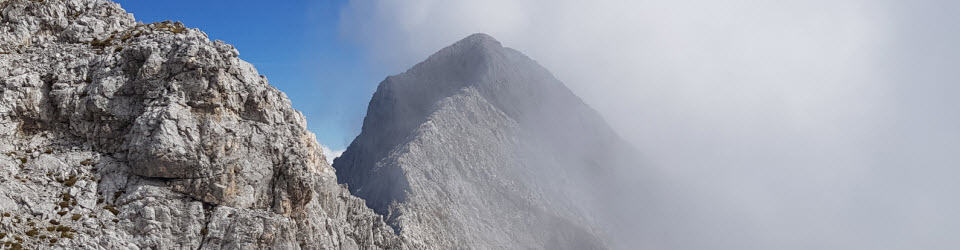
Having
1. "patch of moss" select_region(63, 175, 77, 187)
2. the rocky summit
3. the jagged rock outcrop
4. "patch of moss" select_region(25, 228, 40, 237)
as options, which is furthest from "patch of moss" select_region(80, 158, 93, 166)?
"patch of moss" select_region(25, 228, 40, 237)

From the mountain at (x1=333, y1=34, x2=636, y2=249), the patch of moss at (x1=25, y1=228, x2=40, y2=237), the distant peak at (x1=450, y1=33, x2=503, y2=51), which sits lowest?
the patch of moss at (x1=25, y1=228, x2=40, y2=237)

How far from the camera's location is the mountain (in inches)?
4656

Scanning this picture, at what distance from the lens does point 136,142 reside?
42.1 metres

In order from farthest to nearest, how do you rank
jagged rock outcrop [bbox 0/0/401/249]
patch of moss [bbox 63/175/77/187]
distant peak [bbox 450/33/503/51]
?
distant peak [bbox 450/33/503/51] → patch of moss [bbox 63/175/77/187] → jagged rock outcrop [bbox 0/0/401/249]

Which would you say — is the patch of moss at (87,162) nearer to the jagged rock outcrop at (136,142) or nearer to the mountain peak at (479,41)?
the jagged rock outcrop at (136,142)

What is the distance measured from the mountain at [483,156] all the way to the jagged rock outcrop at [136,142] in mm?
52417

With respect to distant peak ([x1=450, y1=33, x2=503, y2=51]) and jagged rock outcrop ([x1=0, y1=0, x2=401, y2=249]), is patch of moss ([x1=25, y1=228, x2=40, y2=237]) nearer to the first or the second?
jagged rock outcrop ([x1=0, y1=0, x2=401, y2=249])

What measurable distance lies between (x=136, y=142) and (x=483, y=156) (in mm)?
100827

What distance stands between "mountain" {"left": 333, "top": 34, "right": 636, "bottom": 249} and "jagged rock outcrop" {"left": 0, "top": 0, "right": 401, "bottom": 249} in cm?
5242

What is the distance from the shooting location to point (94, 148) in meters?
42.4

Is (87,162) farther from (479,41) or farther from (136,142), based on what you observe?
(479,41)

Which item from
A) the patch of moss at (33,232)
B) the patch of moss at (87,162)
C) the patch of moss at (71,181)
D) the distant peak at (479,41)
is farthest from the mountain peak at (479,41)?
the patch of moss at (33,232)

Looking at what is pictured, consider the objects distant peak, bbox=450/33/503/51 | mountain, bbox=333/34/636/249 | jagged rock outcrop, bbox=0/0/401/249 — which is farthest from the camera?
distant peak, bbox=450/33/503/51

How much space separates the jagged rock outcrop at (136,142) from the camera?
38.8 m
